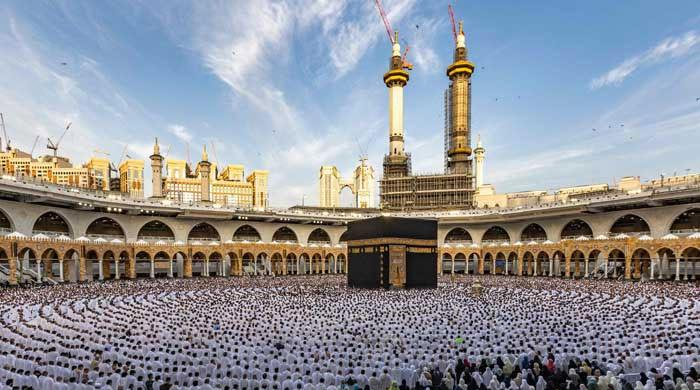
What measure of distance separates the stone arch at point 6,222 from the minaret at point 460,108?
2505 inches

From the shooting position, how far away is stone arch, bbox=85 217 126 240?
1638 inches

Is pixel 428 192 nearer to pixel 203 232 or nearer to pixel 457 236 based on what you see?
pixel 457 236

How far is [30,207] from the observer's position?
32.2 meters

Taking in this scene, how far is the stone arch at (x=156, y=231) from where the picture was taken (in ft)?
147

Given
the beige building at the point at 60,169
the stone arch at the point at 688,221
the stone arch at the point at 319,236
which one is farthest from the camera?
the beige building at the point at 60,169

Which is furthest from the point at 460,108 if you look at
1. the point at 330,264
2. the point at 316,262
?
the point at 316,262

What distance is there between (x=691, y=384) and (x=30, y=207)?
131ft

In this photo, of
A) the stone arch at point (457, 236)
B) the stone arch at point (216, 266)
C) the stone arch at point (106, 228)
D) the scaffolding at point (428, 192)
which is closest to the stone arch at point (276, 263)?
the stone arch at point (216, 266)

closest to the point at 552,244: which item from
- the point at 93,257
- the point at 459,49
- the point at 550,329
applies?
the point at 550,329

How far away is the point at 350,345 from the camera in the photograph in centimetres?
1176

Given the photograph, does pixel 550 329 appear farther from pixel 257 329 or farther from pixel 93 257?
pixel 93 257

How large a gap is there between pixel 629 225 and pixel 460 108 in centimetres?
4100

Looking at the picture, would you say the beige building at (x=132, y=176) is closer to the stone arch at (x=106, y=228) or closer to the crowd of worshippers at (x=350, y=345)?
the stone arch at (x=106, y=228)

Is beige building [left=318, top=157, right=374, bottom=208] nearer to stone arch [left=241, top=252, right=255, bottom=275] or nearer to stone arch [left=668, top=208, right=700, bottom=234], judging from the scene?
stone arch [left=241, top=252, right=255, bottom=275]
